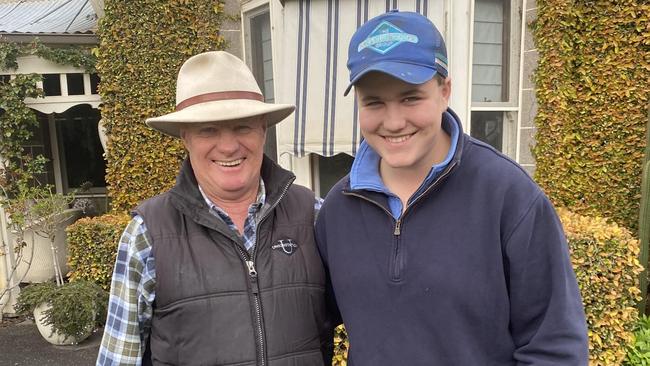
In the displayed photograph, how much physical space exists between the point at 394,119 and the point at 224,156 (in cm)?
61

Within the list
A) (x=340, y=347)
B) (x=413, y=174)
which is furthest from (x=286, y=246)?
(x=340, y=347)

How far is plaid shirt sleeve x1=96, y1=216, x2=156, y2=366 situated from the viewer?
1.50 m

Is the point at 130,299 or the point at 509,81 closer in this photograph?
the point at 130,299

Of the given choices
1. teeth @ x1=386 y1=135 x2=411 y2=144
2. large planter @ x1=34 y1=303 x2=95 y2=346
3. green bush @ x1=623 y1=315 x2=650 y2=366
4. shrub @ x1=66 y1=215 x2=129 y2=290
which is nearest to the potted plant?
large planter @ x1=34 y1=303 x2=95 y2=346

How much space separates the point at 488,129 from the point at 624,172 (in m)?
1.28

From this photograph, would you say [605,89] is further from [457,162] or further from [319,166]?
[457,162]

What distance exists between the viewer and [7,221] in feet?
17.9

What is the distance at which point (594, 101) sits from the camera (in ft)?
14.2

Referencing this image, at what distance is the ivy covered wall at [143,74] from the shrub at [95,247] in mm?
445

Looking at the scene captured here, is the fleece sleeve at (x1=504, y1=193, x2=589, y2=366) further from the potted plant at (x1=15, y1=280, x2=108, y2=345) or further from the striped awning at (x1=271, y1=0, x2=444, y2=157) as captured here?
the potted plant at (x1=15, y1=280, x2=108, y2=345)

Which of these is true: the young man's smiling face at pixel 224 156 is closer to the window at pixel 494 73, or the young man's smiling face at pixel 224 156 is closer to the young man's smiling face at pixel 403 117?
the young man's smiling face at pixel 403 117

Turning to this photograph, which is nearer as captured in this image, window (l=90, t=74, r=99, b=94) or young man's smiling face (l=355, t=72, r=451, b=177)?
young man's smiling face (l=355, t=72, r=451, b=177)

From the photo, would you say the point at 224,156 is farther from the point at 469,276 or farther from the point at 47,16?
the point at 47,16

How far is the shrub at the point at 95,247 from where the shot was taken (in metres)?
5.16
